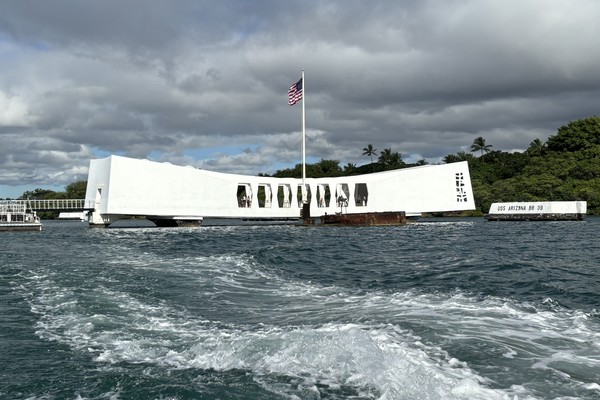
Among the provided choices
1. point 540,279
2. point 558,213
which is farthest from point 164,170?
point 540,279

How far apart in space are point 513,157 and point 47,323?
364ft

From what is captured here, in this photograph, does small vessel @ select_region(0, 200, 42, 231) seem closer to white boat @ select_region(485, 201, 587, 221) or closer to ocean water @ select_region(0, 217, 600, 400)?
ocean water @ select_region(0, 217, 600, 400)

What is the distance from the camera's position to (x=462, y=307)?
9891 millimetres

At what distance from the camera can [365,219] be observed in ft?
176

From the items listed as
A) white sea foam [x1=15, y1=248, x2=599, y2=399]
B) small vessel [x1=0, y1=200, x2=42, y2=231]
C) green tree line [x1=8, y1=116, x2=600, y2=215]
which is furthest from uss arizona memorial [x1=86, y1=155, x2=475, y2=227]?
white sea foam [x1=15, y1=248, x2=599, y2=399]

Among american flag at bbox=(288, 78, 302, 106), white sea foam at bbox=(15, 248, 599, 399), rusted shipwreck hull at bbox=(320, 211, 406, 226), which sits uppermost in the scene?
american flag at bbox=(288, 78, 302, 106)

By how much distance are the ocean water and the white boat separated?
51.8 meters

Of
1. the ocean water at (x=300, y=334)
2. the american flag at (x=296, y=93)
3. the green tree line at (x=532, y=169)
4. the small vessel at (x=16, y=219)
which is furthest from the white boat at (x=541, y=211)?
the ocean water at (x=300, y=334)

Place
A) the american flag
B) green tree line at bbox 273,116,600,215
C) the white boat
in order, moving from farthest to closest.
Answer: green tree line at bbox 273,116,600,215, the white boat, the american flag

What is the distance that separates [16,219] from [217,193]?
20.3 metres

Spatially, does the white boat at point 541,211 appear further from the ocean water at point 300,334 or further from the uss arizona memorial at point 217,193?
the ocean water at point 300,334

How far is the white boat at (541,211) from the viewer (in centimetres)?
6312

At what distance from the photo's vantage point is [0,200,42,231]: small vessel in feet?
174

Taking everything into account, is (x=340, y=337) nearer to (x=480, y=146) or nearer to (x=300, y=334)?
(x=300, y=334)
